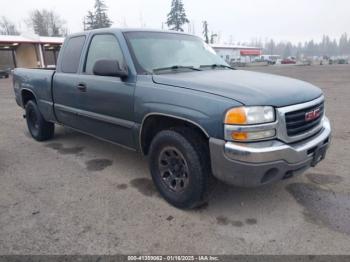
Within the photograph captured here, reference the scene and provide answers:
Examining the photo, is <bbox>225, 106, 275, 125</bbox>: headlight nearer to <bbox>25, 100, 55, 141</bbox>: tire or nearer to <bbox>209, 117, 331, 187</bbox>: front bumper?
<bbox>209, 117, 331, 187</bbox>: front bumper

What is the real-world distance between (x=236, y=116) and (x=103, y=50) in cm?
228

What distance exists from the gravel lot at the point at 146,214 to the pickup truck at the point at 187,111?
0.36 m

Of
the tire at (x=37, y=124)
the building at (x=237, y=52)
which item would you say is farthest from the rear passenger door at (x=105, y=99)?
the building at (x=237, y=52)

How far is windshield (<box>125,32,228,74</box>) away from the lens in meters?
3.59

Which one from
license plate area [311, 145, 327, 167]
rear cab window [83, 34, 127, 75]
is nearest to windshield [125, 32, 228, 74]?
rear cab window [83, 34, 127, 75]

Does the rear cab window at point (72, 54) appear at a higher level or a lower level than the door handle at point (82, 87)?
higher

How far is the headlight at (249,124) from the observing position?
2.60 m

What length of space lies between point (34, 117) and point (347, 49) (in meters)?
172

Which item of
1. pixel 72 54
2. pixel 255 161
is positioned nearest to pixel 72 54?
pixel 72 54

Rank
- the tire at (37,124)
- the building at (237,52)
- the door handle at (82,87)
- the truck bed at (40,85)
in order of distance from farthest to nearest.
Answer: the building at (237,52)
the tire at (37,124)
the truck bed at (40,85)
the door handle at (82,87)

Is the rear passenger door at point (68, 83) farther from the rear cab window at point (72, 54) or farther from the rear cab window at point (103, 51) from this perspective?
the rear cab window at point (103, 51)

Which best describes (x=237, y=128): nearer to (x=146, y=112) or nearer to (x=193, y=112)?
(x=193, y=112)

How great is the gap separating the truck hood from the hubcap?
0.72 meters

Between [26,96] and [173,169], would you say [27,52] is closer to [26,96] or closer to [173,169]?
[26,96]
